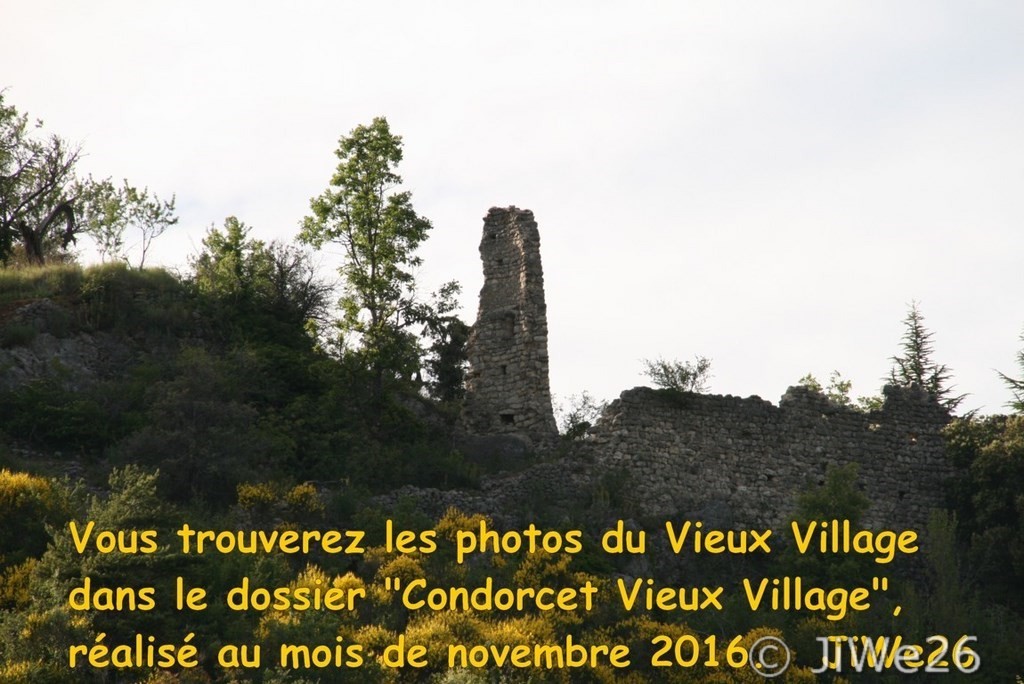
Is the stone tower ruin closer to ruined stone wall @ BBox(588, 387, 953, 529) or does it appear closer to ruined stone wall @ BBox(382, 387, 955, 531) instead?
ruined stone wall @ BBox(382, 387, 955, 531)

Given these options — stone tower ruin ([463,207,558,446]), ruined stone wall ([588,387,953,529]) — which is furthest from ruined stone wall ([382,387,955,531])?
stone tower ruin ([463,207,558,446])

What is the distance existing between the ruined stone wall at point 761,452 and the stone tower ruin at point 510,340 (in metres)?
1.56

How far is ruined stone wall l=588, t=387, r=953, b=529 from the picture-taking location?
23312 millimetres

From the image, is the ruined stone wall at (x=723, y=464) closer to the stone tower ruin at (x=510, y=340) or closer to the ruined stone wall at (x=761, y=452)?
the ruined stone wall at (x=761, y=452)

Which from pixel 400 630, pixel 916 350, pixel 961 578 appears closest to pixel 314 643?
pixel 400 630

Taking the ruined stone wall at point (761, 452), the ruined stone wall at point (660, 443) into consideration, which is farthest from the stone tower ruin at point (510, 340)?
the ruined stone wall at point (761, 452)

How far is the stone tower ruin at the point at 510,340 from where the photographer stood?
24.8 m

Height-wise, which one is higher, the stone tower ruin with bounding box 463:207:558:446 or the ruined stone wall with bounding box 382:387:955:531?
the stone tower ruin with bounding box 463:207:558:446

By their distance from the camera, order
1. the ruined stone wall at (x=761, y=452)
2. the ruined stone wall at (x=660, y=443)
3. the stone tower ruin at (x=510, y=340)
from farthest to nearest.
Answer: the stone tower ruin at (x=510, y=340), the ruined stone wall at (x=761, y=452), the ruined stone wall at (x=660, y=443)

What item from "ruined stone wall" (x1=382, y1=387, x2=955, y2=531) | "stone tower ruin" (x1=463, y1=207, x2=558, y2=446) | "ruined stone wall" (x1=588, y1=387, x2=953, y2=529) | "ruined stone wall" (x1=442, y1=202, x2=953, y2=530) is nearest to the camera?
"ruined stone wall" (x1=382, y1=387, x2=955, y2=531)

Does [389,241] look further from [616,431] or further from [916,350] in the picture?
[916,350]

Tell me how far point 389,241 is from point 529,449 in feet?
17.3

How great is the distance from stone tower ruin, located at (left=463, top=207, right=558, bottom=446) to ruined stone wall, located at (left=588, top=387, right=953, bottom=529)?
61.5 inches

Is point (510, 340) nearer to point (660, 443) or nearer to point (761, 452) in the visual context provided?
point (660, 443)
